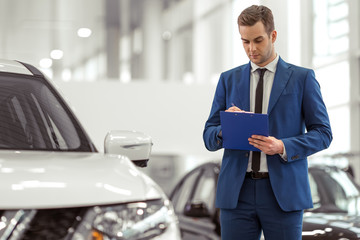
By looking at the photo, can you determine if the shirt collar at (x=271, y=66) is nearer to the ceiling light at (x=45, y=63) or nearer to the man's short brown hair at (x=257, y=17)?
the man's short brown hair at (x=257, y=17)

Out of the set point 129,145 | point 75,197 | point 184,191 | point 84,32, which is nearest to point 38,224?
point 75,197

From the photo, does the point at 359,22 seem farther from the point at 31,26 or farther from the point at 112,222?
the point at 112,222

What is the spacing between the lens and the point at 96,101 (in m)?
13.4

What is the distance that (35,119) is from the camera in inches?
134

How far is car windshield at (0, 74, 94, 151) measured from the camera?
321cm

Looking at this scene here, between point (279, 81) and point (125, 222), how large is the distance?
1.33 metres

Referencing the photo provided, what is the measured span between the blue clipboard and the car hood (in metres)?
0.67

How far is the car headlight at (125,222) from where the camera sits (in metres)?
2.36

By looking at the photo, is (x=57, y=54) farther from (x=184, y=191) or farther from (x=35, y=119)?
(x=35, y=119)

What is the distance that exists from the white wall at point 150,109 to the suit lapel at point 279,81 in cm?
969

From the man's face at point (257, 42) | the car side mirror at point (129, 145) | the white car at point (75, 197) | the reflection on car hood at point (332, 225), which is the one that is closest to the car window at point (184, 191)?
the reflection on car hood at point (332, 225)

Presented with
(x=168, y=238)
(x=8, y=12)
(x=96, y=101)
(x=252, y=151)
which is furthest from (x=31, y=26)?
(x=168, y=238)

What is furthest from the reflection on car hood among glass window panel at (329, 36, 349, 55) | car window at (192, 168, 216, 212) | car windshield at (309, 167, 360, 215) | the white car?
glass window panel at (329, 36, 349, 55)

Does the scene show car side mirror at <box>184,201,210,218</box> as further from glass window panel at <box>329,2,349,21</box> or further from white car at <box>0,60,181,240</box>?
glass window panel at <box>329,2,349,21</box>
